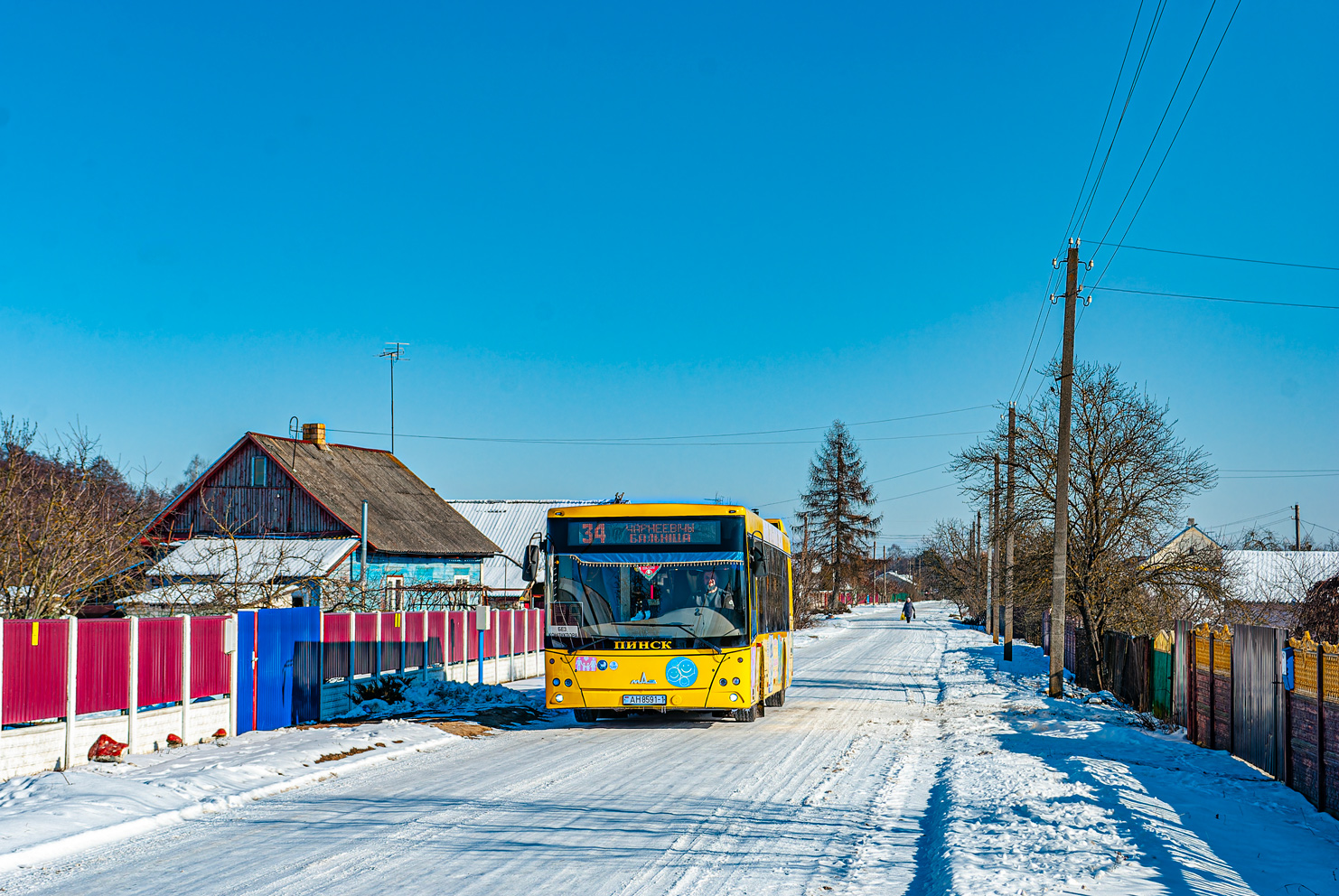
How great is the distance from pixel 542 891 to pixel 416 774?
5668 mm

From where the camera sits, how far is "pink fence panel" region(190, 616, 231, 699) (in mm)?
14062

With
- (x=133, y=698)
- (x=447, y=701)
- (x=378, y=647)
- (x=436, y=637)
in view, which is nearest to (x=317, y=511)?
(x=436, y=637)

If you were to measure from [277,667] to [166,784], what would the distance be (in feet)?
18.1

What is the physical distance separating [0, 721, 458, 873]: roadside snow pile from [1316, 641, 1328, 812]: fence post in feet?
31.9

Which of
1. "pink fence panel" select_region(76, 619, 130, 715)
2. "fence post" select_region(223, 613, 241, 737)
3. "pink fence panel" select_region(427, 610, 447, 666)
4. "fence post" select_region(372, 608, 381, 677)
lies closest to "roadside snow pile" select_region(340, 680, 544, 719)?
"fence post" select_region(372, 608, 381, 677)

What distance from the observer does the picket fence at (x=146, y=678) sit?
11133mm

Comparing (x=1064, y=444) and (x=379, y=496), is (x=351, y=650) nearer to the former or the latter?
(x=1064, y=444)

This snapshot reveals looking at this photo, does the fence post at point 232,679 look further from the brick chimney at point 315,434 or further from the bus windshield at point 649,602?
the brick chimney at point 315,434

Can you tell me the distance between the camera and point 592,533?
16.5m

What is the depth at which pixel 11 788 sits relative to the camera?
32.8 ft

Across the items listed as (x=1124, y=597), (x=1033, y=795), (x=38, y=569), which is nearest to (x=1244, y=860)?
(x=1033, y=795)

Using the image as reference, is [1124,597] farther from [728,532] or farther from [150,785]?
[150,785]

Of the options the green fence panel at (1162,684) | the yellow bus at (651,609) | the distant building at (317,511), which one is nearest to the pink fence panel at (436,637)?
the yellow bus at (651,609)

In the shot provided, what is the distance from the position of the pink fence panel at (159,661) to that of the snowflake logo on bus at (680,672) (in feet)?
21.1
